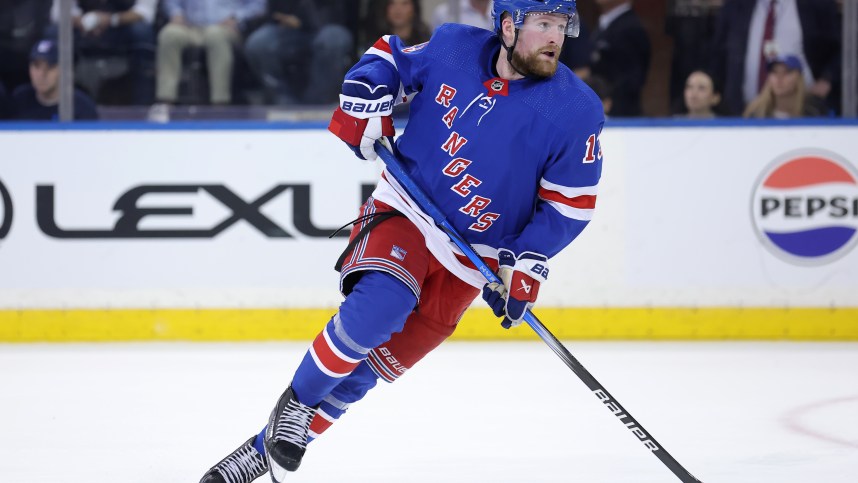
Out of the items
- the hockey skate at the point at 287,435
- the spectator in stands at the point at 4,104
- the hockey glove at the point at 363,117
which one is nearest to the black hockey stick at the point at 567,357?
the hockey glove at the point at 363,117

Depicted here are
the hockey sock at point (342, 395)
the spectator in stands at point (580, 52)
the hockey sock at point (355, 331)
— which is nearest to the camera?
the hockey sock at point (355, 331)

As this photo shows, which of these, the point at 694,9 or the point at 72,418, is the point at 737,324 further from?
the point at 72,418

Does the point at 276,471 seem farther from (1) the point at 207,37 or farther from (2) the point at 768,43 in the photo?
(2) the point at 768,43

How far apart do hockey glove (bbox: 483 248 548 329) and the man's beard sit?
396mm

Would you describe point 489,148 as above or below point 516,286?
above

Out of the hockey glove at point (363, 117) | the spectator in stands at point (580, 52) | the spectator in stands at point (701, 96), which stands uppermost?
the hockey glove at point (363, 117)

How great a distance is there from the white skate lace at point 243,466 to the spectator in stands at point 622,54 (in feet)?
10.3

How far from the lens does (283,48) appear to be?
555 centimetres

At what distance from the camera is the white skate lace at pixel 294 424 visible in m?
2.70

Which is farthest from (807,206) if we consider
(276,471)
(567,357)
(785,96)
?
(276,471)

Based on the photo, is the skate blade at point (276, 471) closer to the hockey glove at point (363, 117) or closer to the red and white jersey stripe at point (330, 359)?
the red and white jersey stripe at point (330, 359)

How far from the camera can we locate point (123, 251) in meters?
5.29

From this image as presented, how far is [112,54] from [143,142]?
47 centimetres

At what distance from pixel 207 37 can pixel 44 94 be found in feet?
2.42
